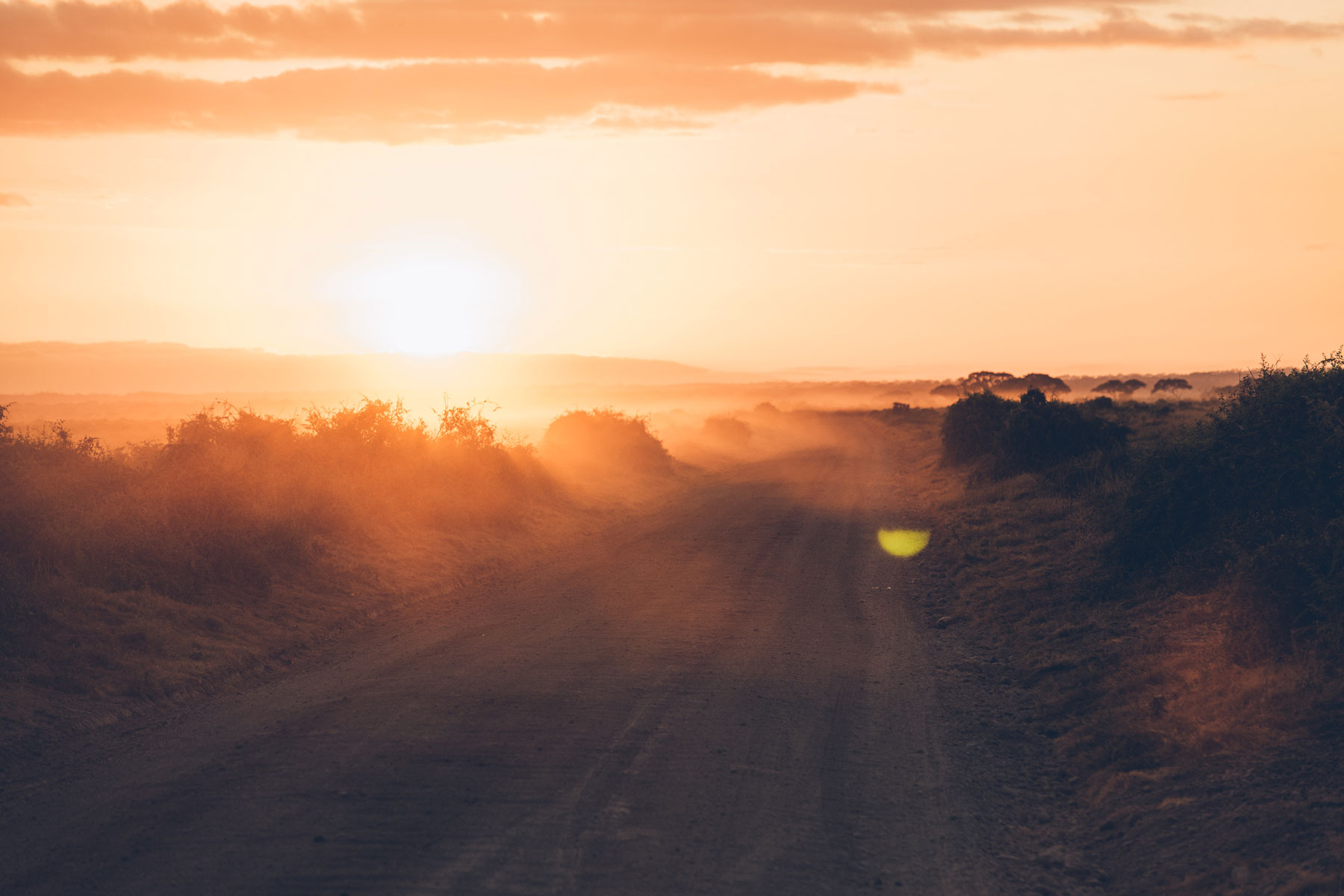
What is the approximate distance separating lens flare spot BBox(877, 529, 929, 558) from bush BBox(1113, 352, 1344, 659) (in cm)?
514

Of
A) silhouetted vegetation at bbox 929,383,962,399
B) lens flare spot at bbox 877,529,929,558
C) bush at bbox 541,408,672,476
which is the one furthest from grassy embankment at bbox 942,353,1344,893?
silhouetted vegetation at bbox 929,383,962,399

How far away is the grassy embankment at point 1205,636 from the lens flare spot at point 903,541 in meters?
1.34

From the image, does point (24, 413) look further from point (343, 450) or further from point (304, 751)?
point (304, 751)

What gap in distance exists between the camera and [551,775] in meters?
7.06

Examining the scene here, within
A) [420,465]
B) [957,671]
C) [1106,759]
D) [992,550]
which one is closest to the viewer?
[1106,759]

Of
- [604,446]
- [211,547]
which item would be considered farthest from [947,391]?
[211,547]

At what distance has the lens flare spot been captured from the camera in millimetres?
18000

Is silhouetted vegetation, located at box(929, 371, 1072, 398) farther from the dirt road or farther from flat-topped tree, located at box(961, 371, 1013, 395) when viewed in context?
the dirt road

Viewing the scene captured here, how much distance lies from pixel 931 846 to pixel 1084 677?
4245 millimetres

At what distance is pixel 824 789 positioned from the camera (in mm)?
6898

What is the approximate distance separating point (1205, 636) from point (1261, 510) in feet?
6.75

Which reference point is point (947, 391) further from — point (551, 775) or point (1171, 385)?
point (551, 775)

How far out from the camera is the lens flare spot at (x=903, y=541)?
18.0 m

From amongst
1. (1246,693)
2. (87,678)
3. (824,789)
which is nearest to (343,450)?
(87,678)
